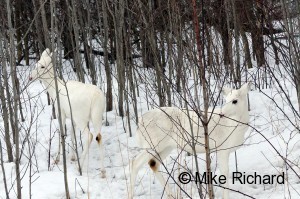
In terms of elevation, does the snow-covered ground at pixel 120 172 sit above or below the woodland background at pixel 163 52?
below

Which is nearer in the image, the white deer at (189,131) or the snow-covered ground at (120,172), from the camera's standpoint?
the white deer at (189,131)

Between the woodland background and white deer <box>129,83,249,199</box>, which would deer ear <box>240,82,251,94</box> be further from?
the woodland background

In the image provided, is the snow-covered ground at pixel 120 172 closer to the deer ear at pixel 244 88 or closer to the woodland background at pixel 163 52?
the woodland background at pixel 163 52

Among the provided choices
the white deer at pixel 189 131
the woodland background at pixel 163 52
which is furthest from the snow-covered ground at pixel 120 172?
the woodland background at pixel 163 52

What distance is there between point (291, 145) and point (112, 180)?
101 inches

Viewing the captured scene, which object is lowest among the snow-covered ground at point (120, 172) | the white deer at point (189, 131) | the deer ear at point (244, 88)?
the snow-covered ground at point (120, 172)

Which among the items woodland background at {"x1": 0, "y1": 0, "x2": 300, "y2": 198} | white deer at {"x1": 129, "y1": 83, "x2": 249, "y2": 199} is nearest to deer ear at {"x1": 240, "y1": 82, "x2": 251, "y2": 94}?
white deer at {"x1": 129, "y1": 83, "x2": 249, "y2": 199}

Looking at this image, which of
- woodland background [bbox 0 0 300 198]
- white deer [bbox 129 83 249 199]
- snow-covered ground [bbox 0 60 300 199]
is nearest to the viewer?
woodland background [bbox 0 0 300 198]

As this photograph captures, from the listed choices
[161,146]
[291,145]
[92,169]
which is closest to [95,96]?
[92,169]

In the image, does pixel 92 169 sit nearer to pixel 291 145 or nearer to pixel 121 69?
pixel 121 69

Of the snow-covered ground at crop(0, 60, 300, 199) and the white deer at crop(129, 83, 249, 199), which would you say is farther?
the snow-covered ground at crop(0, 60, 300, 199)

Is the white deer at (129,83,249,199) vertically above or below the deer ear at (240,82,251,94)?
below

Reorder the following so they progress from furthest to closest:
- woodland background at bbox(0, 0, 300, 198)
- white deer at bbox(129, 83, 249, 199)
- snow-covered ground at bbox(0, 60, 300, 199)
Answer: snow-covered ground at bbox(0, 60, 300, 199) < white deer at bbox(129, 83, 249, 199) < woodland background at bbox(0, 0, 300, 198)

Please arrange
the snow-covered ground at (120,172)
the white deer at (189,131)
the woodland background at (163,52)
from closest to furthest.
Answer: the woodland background at (163,52), the white deer at (189,131), the snow-covered ground at (120,172)
